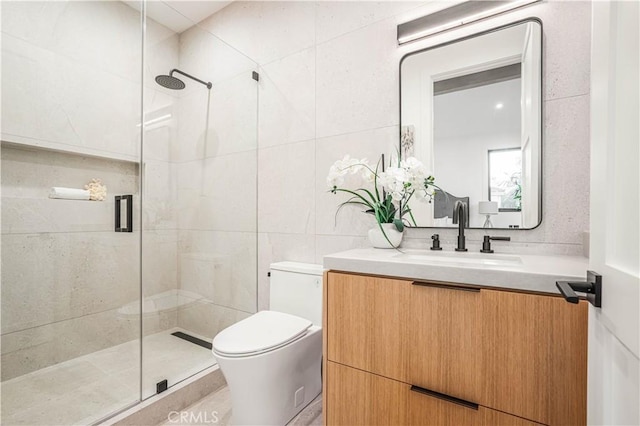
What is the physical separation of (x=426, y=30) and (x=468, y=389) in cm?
156

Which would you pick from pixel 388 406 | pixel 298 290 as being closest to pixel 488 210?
pixel 388 406

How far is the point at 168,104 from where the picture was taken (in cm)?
180

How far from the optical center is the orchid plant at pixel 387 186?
136 cm

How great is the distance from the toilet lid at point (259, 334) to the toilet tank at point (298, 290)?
17 centimetres

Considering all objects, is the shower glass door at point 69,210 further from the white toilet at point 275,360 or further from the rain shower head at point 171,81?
the white toilet at point 275,360

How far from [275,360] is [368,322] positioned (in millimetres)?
496

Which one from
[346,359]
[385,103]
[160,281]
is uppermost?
[385,103]

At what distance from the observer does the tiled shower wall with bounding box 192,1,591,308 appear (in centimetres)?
119

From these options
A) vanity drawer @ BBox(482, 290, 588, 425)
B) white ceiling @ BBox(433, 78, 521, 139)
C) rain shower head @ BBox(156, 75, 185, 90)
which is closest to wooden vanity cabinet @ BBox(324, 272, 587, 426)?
vanity drawer @ BBox(482, 290, 588, 425)

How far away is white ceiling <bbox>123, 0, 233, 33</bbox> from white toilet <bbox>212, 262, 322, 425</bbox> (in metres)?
1.73

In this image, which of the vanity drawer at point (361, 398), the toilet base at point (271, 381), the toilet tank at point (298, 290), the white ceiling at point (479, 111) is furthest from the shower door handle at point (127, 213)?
the white ceiling at point (479, 111)

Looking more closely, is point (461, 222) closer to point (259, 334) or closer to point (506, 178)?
point (506, 178)

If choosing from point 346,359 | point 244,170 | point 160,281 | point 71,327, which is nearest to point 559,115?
point 346,359

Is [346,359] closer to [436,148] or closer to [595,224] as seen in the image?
[595,224]
